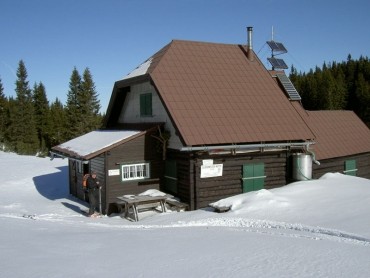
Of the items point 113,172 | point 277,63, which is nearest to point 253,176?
point 113,172

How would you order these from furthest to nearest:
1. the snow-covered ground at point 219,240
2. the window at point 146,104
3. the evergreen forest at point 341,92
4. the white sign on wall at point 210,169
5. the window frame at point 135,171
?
the evergreen forest at point 341,92
the window at point 146,104
the window frame at point 135,171
the white sign on wall at point 210,169
the snow-covered ground at point 219,240

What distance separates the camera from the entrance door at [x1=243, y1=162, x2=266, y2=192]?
14.7 meters

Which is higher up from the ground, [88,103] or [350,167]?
[88,103]

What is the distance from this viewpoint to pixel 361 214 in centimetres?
1052

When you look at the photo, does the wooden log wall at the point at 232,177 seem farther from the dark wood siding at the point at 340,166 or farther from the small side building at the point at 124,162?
the dark wood siding at the point at 340,166

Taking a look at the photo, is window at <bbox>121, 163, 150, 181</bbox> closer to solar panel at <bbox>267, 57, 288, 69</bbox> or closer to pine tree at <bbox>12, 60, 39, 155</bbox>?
solar panel at <bbox>267, 57, 288, 69</bbox>

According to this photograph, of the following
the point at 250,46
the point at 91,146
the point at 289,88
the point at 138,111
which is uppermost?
the point at 250,46

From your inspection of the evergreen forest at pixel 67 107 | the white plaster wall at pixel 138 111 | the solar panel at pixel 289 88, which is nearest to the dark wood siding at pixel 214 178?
the white plaster wall at pixel 138 111

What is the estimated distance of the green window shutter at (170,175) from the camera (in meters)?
14.5

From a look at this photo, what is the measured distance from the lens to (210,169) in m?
13.9

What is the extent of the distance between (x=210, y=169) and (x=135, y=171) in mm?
3006

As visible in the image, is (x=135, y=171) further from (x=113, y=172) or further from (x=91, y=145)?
(x=91, y=145)

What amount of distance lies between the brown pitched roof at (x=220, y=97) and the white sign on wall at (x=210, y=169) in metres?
0.88

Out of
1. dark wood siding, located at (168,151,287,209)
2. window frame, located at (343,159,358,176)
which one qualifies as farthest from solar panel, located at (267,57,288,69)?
dark wood siding, located at (168,151,287,209)
